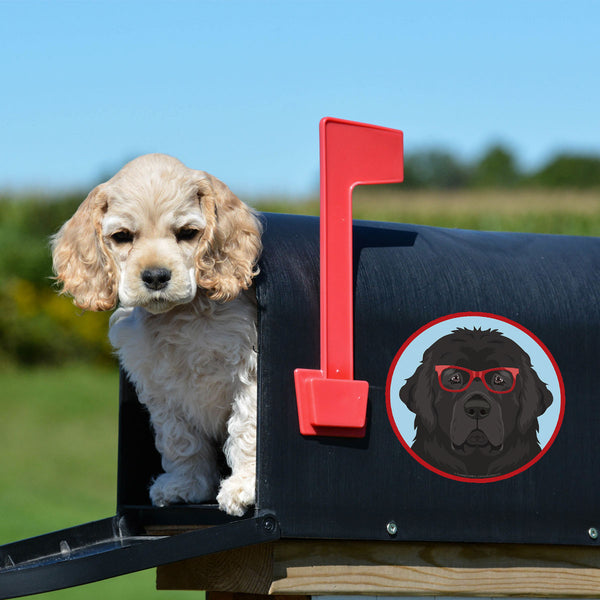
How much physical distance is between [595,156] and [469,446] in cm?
2711

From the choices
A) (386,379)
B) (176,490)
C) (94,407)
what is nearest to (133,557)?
(176,490)

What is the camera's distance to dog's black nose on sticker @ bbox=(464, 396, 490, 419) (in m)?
3.16

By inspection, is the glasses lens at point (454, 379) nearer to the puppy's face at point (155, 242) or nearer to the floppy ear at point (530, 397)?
the floppy ear at point (530, 397)

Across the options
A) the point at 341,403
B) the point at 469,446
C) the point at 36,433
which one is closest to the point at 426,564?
the point at 469,446

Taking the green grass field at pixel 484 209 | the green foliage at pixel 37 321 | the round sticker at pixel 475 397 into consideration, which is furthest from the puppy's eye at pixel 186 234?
the green grass field at pixel 484 209

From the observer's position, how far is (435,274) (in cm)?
325

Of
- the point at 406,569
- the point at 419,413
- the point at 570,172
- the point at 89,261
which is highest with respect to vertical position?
the point at 570,172

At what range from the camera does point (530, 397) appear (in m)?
3.23

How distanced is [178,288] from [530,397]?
119 centimetres

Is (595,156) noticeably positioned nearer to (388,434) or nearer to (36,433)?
(36,433)

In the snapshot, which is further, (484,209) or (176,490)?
(484,209)

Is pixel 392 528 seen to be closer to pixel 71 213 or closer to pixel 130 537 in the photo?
pixel 130 537

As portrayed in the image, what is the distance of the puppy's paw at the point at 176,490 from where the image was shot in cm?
358

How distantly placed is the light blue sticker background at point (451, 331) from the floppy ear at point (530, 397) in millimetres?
17
